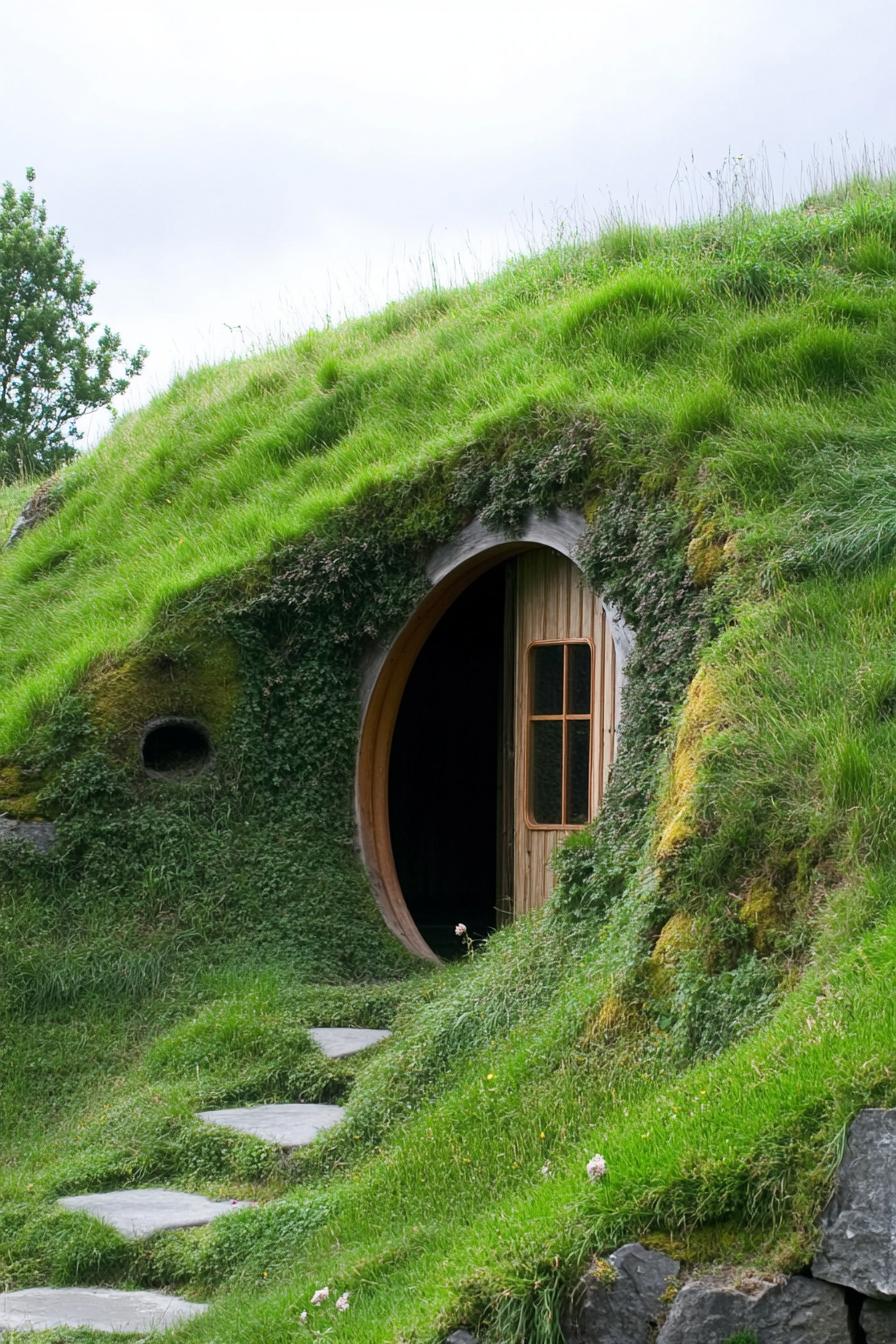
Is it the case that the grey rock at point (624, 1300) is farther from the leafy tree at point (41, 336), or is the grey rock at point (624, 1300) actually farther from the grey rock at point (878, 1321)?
the leafy tree at point (41, 336)

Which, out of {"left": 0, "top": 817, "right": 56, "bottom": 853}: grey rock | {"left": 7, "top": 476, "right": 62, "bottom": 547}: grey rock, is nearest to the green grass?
{"left": 7, "top": 476, "right": 62, "bottom": 547}: grey rock

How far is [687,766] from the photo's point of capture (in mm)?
6035

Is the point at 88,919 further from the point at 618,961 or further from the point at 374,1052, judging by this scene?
A: the point at 618,961

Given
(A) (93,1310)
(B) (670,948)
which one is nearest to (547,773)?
(B) (670,948)

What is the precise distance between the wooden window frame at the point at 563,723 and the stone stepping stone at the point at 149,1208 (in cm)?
353

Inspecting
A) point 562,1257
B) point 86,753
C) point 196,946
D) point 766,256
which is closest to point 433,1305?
point 562,1257

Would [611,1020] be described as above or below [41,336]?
below

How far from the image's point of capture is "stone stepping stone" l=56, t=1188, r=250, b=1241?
5480mm

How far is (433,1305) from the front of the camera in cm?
390

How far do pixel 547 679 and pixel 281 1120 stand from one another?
3.69 m

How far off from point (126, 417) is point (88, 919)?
7.40 metres

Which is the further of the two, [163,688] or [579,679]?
[163,688]

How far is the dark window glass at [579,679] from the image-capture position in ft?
29.3

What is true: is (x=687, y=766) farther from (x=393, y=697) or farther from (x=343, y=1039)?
(x=393, y=697)
